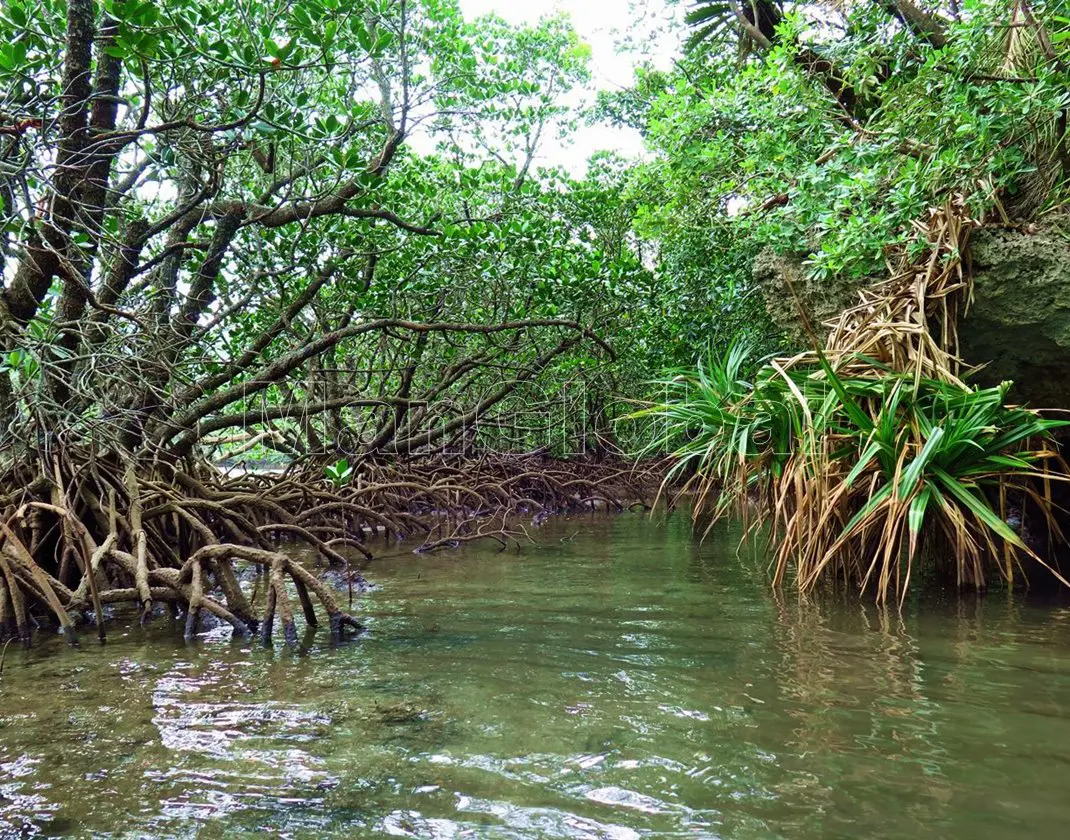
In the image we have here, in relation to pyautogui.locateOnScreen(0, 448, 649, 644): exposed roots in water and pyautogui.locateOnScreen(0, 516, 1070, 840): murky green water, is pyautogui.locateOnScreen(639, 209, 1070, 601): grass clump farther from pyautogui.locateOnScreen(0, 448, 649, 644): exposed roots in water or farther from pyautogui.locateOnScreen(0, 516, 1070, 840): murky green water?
pyautogui.locateOnScreen(0, 448, 649, 644): exposed roots in water

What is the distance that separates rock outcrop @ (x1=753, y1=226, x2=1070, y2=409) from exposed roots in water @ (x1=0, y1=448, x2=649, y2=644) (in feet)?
12.8

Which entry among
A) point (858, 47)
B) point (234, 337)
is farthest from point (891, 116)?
point (234, 337)

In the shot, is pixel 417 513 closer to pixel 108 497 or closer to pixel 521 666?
pixel 108 497

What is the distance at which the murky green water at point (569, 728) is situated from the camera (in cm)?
189

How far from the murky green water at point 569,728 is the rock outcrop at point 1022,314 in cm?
141

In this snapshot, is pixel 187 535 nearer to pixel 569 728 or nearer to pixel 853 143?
pixel 569 728

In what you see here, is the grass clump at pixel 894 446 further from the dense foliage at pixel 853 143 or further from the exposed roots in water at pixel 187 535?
the exposed roots in water at pixel 187 535

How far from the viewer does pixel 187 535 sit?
5.45 m

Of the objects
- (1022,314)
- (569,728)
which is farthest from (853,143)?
(569,728)

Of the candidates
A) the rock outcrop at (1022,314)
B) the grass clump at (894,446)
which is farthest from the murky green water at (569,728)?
the rock outcrop at (1022,314)

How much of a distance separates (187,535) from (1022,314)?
549 cm

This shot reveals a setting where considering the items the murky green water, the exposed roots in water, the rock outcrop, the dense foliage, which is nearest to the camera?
the murky green water

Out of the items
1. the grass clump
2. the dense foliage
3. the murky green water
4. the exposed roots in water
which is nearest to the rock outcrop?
the grass clump

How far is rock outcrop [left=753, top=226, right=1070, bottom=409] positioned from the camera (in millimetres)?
4168
